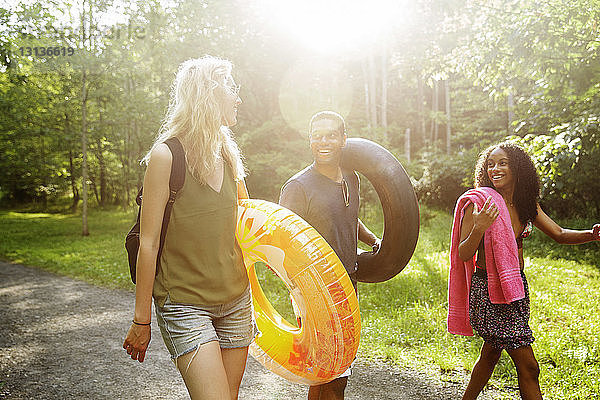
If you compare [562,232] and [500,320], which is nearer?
[500,320]

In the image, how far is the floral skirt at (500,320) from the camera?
3.15 metres

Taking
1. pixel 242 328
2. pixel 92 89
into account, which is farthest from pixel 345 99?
pixel 242 328

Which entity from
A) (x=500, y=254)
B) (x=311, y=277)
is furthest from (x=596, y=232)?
(x=311, y=277)

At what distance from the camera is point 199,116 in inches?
90.1

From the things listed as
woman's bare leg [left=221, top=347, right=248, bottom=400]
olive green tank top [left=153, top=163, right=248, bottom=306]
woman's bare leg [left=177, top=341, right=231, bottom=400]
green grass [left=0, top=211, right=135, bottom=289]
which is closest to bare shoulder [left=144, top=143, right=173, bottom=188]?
olive green tank top [left=153, top=163, right=248, bottom=306]

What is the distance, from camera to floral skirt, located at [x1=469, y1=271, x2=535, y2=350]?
3150mm

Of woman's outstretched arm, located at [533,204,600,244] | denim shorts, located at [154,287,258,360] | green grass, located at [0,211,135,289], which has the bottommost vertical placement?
green grass, located at [0,211,135,289]

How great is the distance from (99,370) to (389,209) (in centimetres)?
332

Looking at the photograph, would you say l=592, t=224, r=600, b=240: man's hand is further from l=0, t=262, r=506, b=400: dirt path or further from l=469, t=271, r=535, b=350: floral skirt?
l=0, t=262, r=506, b=400: dirt path

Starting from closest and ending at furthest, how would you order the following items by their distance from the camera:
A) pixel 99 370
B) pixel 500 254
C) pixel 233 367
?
1. pixel 233 367
2. pixel 500 254
3. pixel 99 370

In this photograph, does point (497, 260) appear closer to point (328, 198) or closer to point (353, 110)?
point (328, 198)

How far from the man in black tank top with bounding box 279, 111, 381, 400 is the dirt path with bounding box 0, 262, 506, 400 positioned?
136 cm

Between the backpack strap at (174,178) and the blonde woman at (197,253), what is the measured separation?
0.02 m

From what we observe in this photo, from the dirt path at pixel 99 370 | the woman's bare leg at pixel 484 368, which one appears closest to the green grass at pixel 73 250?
the dirt path at pixel 99 370
